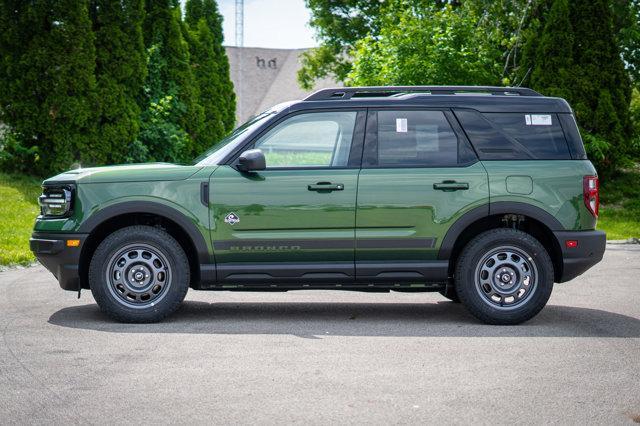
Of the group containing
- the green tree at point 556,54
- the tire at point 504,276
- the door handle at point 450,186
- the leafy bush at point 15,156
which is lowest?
the tire at point 504,276

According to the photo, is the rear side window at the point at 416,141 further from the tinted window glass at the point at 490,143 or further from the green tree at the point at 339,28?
the green tree at the point at 339,28

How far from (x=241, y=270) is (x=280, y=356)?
1400 mm

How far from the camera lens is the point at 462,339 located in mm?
7570

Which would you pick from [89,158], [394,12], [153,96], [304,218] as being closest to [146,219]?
[304,218]

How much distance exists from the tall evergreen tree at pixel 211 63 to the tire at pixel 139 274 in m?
27.2

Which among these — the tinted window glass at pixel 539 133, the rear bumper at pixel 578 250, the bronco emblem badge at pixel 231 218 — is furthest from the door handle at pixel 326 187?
the rear bumper at pixel 578 250

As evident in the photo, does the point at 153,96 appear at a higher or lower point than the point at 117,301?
higher

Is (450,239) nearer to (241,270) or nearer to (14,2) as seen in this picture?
(241,270)

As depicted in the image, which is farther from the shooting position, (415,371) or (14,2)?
(14,2)

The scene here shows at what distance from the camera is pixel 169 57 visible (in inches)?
1089

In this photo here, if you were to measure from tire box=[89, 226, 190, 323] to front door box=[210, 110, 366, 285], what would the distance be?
1.22 ft

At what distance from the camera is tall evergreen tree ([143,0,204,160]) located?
27.0m

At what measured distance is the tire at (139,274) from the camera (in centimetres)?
801

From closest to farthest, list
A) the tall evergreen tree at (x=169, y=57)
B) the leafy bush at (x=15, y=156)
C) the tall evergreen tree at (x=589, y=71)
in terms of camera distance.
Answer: the leafy bush at (x=15, y=156) < the tall evergreen tree at (x=589, y=71) < the tall evergreen tree at (x=169, y=57)
